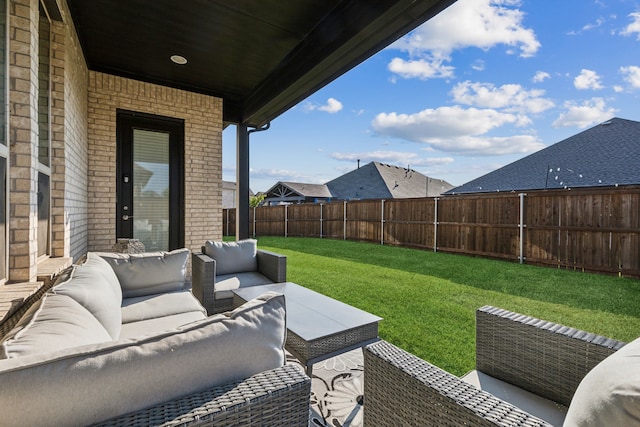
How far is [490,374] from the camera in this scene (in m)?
1.53

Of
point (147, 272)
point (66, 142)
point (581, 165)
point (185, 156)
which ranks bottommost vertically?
point (147, 272)

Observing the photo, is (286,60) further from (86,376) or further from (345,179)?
(345,179)

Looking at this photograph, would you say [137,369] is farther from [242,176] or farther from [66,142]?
[242,176]

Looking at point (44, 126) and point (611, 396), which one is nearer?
point (611, 396)

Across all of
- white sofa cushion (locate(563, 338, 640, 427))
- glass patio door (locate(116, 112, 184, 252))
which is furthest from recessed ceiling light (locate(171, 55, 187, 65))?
white sofa cushion (locate(563, 338, 640, 427))

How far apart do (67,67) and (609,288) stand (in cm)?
748

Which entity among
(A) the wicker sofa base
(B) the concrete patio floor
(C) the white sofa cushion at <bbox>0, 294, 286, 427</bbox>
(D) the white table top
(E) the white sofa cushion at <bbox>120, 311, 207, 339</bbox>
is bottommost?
(B) the concrete patio floor

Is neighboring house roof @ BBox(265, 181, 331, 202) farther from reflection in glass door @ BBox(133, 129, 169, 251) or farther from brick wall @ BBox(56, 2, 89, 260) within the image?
brick wall @ BBox(56, 2, 89, 260)

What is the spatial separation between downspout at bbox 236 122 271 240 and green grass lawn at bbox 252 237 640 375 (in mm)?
1248

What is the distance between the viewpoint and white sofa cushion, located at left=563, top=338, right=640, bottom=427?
0.57 metres

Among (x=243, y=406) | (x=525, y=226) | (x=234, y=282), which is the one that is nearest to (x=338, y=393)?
(x=243, y=406)

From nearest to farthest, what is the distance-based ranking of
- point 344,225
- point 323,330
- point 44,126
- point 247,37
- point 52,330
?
1. point 52,330
2. point 323,330
3. point 44,126
4. point 247,37
5. point 344,225

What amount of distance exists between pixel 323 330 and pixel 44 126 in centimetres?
315

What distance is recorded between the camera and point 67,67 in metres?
3.21
